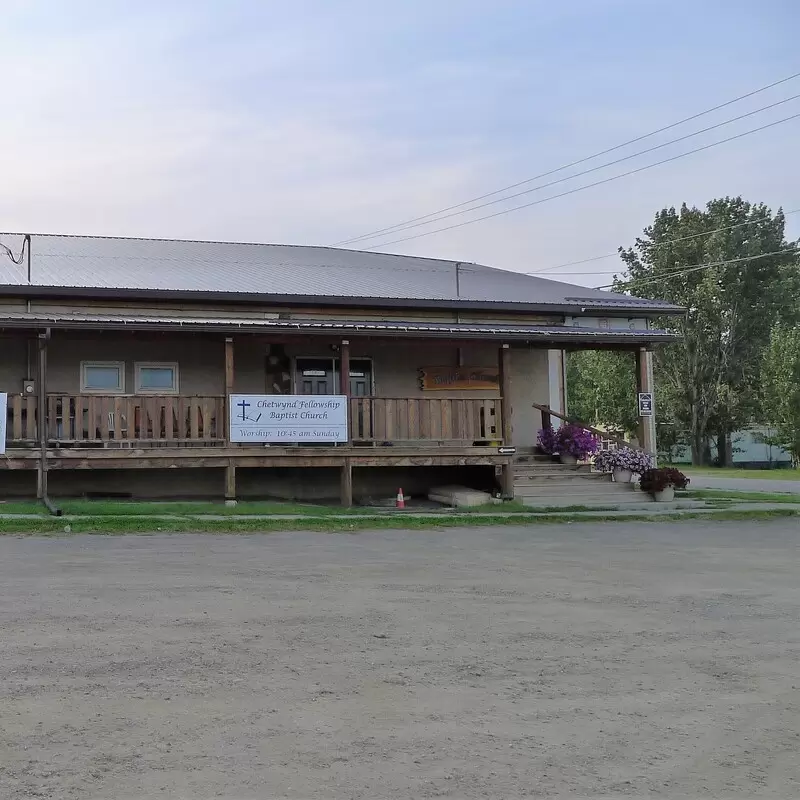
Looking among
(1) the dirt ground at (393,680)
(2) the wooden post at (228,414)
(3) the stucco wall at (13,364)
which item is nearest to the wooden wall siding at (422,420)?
(2) the wooden post at (228,414)

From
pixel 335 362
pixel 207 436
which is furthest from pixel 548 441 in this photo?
pixel 207 436

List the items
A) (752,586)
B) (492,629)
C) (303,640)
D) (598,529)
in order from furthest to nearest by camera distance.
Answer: (598,529) < (752,586) < (492,629) < (303,640)

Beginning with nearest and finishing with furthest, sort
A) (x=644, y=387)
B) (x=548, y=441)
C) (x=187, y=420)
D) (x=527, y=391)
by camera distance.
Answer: (x=187, y=420), (x=644, y=387), (x=548, y=441), (x=527, y=391)

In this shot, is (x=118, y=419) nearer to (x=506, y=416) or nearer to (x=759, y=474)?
(x=506, y=416)

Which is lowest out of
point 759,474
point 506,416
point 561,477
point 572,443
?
point 759,474

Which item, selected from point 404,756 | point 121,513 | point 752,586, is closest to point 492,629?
point 404,756

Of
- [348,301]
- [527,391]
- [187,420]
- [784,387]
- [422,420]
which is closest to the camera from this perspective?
[187,420]

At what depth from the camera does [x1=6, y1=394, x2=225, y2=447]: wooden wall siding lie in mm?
17062

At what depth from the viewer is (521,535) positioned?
46.8 feet

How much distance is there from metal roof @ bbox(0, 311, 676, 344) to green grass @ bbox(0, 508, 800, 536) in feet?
12.3

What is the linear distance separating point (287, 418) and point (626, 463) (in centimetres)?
744

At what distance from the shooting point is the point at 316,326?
58.0ft

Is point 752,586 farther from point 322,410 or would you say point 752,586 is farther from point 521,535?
point 322,410

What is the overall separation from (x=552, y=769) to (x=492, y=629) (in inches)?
116
